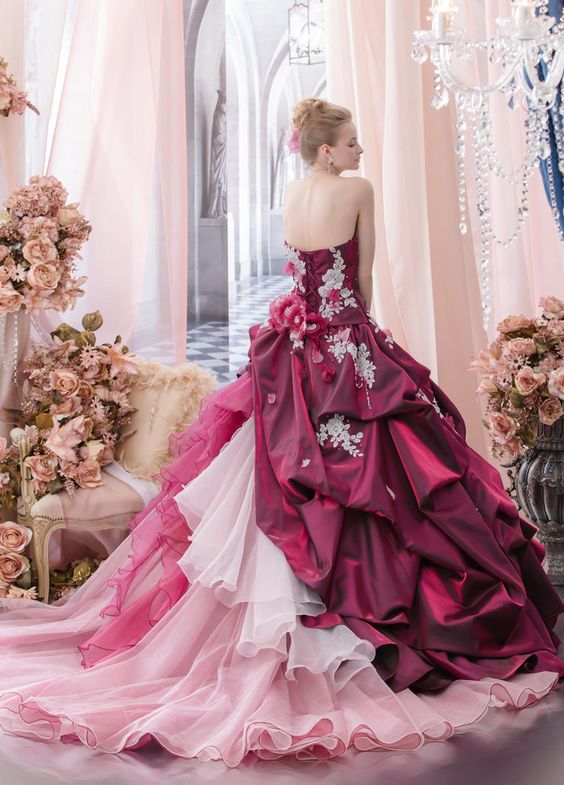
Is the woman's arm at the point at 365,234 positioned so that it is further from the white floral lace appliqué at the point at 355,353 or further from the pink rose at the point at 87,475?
the pink rose at the point at 87,475

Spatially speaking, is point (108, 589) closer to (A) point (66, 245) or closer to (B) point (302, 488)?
(B) point (302, 488)

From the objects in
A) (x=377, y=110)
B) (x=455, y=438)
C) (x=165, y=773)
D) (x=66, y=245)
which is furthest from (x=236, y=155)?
(x=165, y=773)

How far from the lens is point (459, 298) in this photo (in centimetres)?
517

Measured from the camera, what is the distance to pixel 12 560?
4.18 meters

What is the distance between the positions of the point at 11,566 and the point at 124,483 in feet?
1.83

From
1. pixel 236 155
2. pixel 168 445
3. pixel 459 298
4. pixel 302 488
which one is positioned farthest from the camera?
pixel 236 155

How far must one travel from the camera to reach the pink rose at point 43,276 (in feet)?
14.1

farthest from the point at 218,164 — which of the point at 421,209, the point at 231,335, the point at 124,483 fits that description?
the point at 124,483

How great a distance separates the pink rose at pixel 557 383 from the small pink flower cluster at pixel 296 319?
41.0 inches

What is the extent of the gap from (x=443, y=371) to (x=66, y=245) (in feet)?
6.47

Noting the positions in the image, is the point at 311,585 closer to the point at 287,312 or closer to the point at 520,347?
the point at 287,312

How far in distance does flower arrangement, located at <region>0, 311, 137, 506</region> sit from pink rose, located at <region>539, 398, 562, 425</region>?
1.74 m

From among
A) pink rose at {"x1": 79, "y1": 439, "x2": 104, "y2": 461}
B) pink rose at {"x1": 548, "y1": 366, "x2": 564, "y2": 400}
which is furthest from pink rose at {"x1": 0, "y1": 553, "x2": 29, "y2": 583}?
pink rose at {"x1": 548, "y1": 366, "x2": 564, "y2": 400}

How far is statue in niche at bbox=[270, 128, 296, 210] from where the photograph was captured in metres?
16.1
